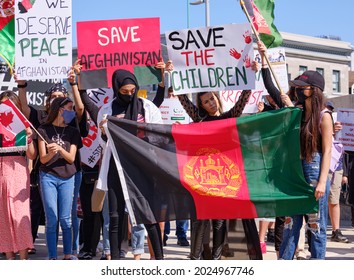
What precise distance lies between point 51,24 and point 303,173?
3327 millimetres

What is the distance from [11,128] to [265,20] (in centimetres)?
293

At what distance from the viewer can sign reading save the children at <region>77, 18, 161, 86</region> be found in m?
7.82

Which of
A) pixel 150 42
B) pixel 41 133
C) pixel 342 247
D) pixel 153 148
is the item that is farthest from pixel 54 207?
Answer: pixel 342 247

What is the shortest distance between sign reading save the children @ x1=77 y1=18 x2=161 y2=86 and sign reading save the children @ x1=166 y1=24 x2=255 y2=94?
26 centimetres

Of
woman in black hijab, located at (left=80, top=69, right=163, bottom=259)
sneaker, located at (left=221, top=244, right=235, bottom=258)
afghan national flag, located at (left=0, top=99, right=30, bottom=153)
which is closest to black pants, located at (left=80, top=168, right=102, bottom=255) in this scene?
afghan national flag, located at (left=0, top=99, right=30, bottom=153)

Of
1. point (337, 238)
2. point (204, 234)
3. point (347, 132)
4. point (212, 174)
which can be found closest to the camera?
point (212, 174)

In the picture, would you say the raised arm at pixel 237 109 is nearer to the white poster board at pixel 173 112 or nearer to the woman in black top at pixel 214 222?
the woman in black top at pixel 214 222

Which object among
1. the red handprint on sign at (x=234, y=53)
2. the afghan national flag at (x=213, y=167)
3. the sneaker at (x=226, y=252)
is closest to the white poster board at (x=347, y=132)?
the red handprint on sign at (x=234, y=53)

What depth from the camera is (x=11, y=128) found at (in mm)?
8102

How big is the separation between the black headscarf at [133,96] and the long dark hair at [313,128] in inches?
63.0

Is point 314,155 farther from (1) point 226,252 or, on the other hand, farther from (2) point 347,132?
(2) point 347,132

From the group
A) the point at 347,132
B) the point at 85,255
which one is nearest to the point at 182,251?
the point at 85,255

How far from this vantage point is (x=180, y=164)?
6906mm
